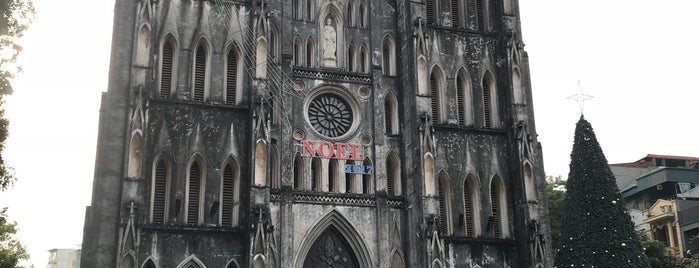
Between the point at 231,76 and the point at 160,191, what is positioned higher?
the point at 231,76

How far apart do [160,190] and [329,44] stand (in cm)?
869

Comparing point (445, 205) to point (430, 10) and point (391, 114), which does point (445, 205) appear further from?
point (430, 10)

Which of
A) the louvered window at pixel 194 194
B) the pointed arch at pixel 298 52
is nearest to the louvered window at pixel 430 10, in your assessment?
the pointed arch at pixel 298 52

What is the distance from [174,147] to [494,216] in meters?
12.0

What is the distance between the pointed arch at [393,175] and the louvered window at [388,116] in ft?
3.33

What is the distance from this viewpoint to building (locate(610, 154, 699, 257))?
46375mm

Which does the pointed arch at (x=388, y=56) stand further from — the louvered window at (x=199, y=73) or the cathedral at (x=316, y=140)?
the louvered window at (x=199, y=73)

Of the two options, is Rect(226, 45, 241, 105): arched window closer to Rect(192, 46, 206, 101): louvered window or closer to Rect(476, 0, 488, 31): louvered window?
Rect(192, 46, 206, 101): louvered window

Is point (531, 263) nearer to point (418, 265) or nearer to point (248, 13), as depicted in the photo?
point (418, 265)

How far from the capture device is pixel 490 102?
34.2 metres

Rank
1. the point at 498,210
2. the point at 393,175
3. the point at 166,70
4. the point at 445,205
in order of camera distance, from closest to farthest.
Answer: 1. the point at 166,70
2. the point at 445,205
3. the point at 393,175
4. the point at 498,210

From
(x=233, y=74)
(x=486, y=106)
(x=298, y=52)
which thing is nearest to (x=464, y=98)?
(x=486, y=106)

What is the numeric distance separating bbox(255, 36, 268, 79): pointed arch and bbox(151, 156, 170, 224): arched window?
14.8ft

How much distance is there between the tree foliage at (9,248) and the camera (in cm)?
2931
